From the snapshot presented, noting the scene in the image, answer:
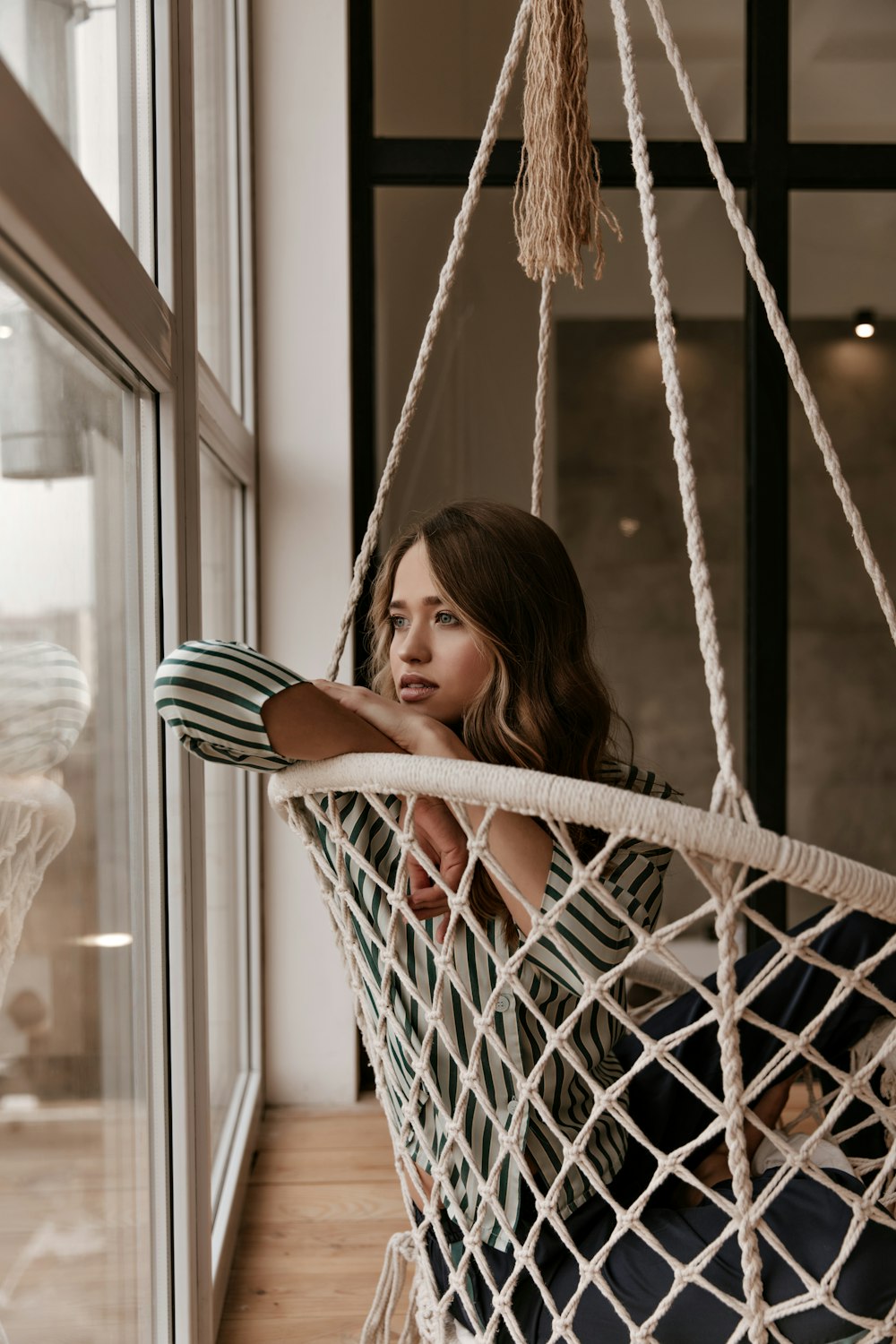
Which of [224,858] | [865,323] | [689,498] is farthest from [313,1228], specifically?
[865,323]

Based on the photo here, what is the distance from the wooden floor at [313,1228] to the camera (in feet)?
3.91

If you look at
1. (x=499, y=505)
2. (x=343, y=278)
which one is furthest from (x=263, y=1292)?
(x=343, y=278)

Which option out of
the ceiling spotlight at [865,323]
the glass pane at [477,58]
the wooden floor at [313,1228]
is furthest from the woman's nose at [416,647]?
the ceiling spotlight at [865,323]

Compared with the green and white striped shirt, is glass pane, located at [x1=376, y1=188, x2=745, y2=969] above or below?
above

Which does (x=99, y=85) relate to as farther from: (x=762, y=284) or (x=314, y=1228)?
(x=314, y=1228)

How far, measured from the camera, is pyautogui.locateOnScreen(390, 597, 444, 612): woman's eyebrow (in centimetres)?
90

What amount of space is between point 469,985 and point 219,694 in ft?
0.93

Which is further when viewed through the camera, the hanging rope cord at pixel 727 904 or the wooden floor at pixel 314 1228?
the wooden floor at pixel 314 1228

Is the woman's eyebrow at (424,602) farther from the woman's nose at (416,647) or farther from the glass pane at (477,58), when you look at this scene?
the glass pane at (477,58)

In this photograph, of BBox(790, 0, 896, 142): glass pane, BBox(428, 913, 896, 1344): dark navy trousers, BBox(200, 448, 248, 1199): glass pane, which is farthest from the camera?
BBox(790, 0, 896, 142): glass pane

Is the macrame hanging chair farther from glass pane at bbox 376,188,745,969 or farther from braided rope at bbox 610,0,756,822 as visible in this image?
glass pane at bbox 376,188,745,969

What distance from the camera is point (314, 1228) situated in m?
1.40

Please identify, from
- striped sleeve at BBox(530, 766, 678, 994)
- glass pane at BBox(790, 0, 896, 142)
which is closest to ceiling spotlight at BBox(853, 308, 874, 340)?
glass pane at BBox(790, 0, 896, 142)

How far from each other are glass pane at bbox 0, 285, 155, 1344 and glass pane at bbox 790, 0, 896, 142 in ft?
6.35
